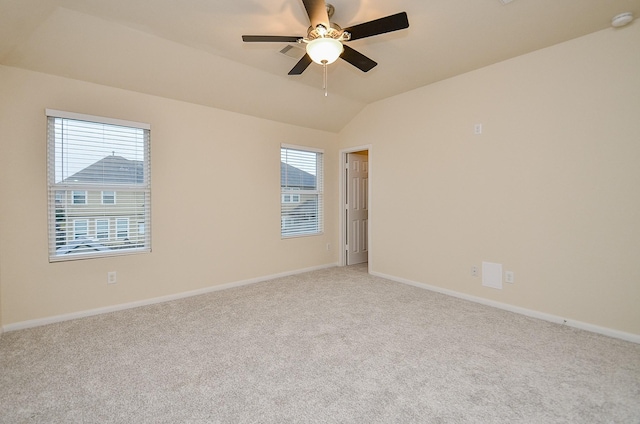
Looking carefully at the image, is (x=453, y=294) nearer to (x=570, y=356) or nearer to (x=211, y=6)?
(x=570, y=356)

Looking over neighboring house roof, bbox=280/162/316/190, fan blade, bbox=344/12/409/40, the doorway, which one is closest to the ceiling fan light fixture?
fan blade, bbox=344/12/409/40

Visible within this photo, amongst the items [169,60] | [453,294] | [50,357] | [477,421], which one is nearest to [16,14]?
[169,60]

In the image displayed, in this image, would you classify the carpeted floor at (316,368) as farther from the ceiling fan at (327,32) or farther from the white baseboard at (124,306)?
the ceiling fan at (327,32)

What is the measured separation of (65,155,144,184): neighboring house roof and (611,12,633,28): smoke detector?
4.66 m

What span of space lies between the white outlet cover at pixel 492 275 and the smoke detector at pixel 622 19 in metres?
2.34

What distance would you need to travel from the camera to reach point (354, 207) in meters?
5.43

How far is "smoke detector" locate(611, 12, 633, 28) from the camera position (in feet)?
7.61

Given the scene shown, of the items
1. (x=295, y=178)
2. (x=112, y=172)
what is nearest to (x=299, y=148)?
(x=295, y=178)

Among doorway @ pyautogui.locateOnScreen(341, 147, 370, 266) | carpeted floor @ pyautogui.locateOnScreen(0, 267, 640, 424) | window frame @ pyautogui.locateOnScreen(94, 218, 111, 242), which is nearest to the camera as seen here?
carpeted floor @ pyautogui.locateOnScreen(0, 267, 640, 424)

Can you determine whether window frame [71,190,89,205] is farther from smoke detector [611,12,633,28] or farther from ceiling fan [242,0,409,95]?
smoke detector [611,12,633,28]

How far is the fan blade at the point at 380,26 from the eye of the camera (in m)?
1.89

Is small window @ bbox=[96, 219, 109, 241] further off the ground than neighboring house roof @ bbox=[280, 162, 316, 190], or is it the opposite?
neighboring house roof @ bbox=[280, 162, 316, 190]

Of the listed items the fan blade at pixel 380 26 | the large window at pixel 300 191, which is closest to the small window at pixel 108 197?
the large window at pixel 300 191

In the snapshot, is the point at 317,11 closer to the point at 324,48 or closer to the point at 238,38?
the point at 324,48
